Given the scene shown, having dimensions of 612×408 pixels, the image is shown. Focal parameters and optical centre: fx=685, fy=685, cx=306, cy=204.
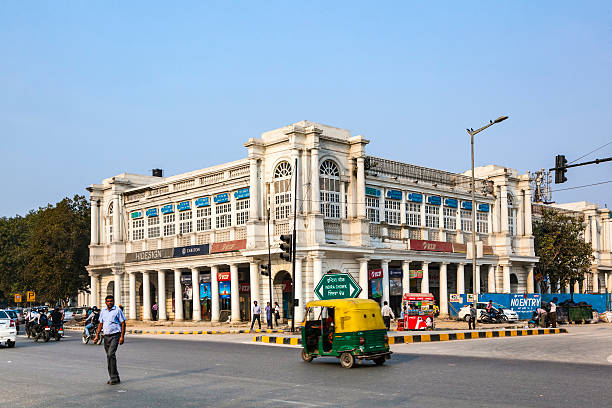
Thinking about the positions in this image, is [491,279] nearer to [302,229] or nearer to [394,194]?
[394,194]

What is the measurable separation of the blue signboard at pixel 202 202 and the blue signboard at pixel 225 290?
593 centimetres

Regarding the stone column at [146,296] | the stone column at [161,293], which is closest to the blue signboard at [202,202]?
the stone column at [161,293]

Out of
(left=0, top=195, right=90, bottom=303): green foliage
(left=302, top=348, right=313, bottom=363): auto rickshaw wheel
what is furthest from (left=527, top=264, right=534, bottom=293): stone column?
(left=302, top=348, right=313, bottom=363): auto rickshaw wheel

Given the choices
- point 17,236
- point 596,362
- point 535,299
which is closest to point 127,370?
point 596,362

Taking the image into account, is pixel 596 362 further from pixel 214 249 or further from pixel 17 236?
pixel 17 236

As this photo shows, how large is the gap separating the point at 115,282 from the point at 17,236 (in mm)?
30115

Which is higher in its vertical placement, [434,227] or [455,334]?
[434,227]

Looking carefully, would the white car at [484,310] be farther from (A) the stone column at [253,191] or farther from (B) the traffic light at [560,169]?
(B) the traffic light at [560,169]

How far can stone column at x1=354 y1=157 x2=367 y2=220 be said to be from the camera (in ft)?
140

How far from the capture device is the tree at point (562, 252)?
56625mm

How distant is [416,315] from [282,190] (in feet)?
43.5

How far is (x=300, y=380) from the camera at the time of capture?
45.3 ft

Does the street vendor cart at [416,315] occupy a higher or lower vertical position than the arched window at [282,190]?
lower

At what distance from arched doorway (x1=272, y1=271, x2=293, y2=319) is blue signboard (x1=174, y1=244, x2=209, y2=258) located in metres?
6.68
